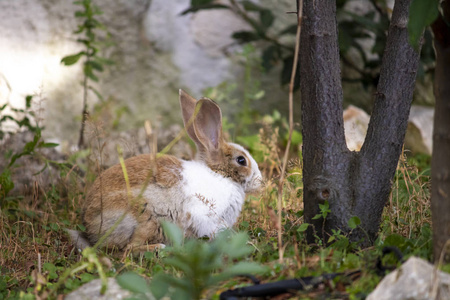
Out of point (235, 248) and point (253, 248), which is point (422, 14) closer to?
point (235, 248)

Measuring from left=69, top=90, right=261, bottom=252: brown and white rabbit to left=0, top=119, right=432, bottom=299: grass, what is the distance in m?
0.17

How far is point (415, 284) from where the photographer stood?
1.90 meters

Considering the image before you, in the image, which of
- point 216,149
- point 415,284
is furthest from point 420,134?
point 415,284

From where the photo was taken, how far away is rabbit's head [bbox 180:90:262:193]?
3725 millimetres

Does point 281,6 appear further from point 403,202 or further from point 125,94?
point 403,202

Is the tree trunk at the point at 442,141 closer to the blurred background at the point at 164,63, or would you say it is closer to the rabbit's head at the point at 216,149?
the rabbit's head at the point at 216,149

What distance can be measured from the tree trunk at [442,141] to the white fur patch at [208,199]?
55.5 inches

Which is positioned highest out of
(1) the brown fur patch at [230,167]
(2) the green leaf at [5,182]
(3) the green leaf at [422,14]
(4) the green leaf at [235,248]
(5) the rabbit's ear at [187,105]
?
(3) the green leaf at [422,14]

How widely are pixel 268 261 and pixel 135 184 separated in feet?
3.69

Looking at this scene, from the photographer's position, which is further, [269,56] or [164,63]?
[164,63]

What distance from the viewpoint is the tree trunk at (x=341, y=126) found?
8.92ft

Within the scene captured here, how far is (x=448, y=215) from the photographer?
222 centimetres

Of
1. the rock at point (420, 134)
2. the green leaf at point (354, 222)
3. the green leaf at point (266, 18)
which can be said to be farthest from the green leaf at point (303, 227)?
the green leaf at point (266, 18)

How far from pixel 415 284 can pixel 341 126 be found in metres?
1.10
